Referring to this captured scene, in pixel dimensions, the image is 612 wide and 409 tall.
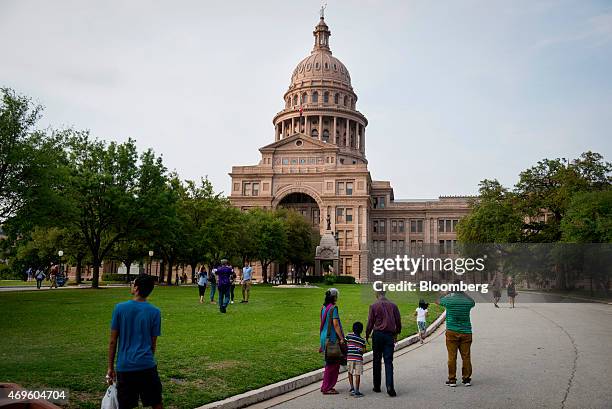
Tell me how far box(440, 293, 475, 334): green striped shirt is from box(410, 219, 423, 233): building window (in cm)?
10467

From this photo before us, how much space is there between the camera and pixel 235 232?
56.7 m

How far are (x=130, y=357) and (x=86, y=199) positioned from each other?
3743cm

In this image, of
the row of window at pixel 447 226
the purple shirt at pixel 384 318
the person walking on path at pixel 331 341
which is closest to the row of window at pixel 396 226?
the row of window at pixel 447 226

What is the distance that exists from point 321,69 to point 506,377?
117664 millimetres

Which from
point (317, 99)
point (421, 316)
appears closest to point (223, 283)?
point (421, 316)

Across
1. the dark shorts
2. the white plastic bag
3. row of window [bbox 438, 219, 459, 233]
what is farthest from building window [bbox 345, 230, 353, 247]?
the white plastic bag

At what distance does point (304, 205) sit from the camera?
103000 millimetres

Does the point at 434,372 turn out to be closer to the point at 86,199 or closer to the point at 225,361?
the point at 225,361

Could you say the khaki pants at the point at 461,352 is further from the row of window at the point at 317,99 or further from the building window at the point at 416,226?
the row of window at the point at 317,99

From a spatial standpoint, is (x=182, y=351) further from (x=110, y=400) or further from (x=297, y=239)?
(x=297, y=239)

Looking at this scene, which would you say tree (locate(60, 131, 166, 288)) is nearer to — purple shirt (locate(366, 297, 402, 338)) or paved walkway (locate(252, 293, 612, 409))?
paved walkway (locate(252, 293, 612, 409))

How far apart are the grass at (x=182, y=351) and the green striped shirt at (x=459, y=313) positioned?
10.3ft

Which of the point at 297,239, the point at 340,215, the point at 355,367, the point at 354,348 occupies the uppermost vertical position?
the point at 340,215

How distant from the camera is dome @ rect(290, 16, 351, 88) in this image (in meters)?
124
